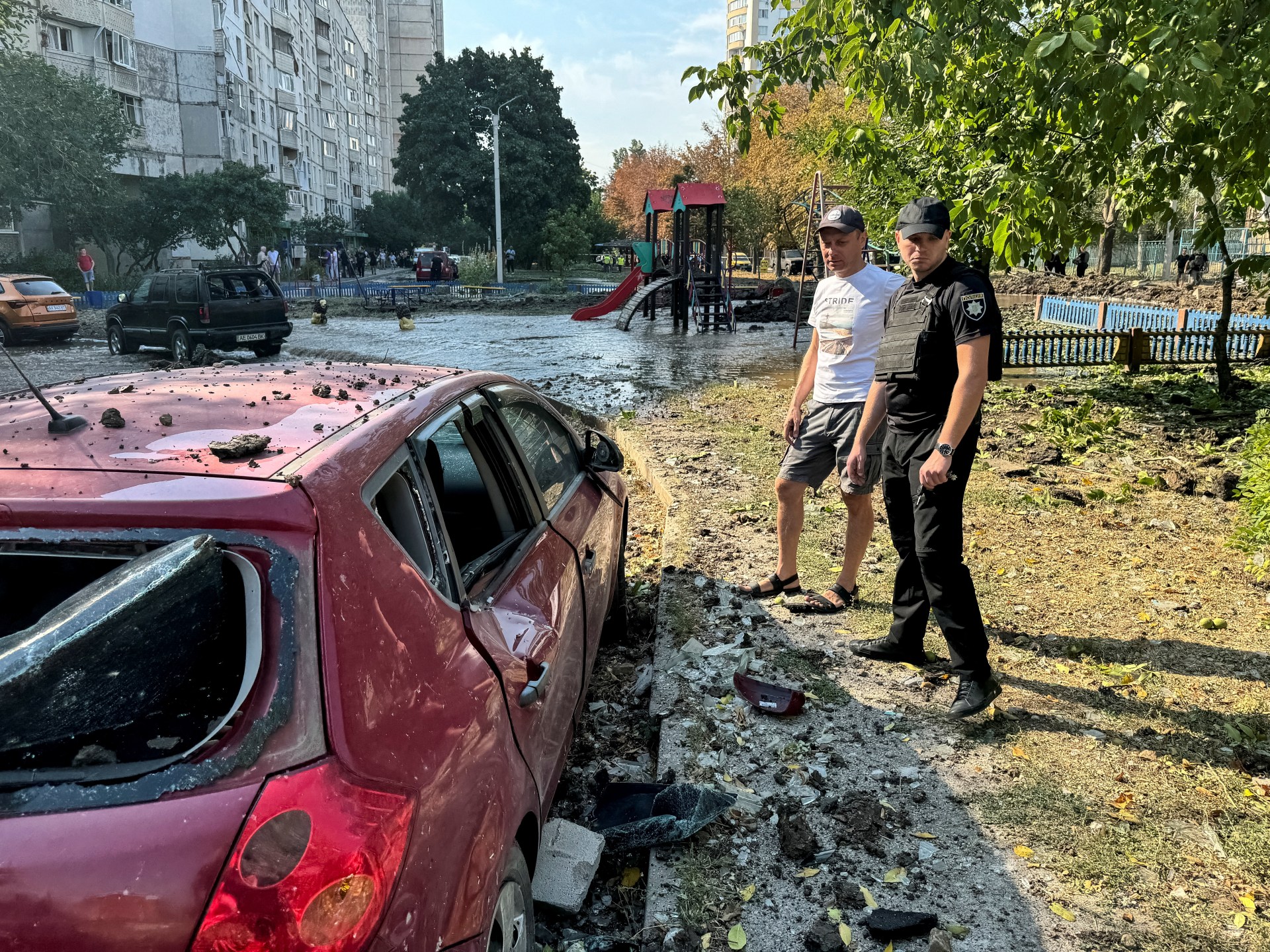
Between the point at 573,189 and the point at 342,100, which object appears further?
the point at 342,100

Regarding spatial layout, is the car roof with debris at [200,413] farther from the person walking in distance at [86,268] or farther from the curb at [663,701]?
the person walking in distance at [86,268]

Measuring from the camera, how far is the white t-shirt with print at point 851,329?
4660 mm

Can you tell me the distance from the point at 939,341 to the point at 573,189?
2433 inches

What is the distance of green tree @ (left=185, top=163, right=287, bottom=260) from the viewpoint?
4069cm

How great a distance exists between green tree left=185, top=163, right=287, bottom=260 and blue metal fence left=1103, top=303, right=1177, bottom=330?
35034 mm

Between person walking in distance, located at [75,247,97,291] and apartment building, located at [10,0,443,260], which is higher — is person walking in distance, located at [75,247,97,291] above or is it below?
below

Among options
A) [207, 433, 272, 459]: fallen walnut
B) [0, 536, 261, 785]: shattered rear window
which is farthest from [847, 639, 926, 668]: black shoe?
[0, 536, 261, 785]: shattered rear window

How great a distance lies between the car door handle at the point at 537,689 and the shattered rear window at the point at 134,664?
0.89 meters

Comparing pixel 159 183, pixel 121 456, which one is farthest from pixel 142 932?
pixel 159 183

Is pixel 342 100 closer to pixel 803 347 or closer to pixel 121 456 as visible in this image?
pixel 803 347

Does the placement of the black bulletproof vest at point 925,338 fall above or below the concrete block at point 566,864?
above

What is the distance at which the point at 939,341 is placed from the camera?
383cm

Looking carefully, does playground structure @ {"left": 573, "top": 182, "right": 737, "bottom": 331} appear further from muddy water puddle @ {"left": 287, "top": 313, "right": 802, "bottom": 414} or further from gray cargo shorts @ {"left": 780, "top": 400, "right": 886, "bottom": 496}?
gray cargo shorts @ {"left": 780, "top": 400, "right": 886, "bottom": 496}

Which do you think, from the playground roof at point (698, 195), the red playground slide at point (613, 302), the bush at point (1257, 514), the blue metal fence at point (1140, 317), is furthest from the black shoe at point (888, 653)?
the red playground slide at point (613, 302)
